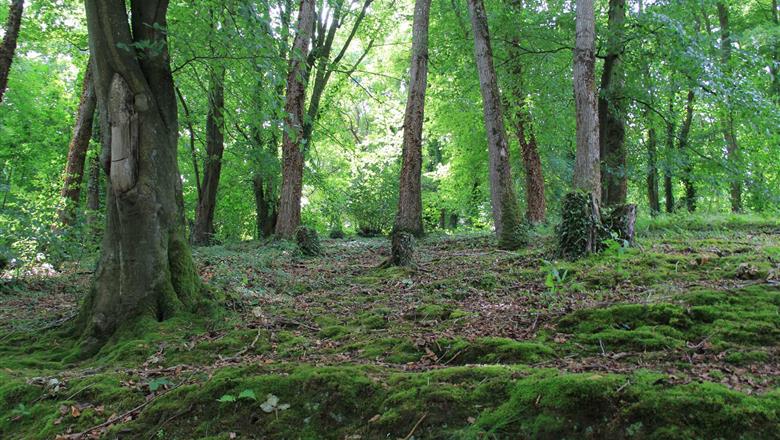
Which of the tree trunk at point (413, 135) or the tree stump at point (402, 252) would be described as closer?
the tree stump at point (402, 252)

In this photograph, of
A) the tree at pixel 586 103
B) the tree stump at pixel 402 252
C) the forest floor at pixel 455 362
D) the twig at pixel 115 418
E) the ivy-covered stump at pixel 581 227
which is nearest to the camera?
the forest floor at pixel 455 362

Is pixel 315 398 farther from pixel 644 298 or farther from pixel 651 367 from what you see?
pixel 644 298

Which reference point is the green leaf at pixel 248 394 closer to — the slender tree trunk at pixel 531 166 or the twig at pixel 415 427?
the twig at pixel 415 427

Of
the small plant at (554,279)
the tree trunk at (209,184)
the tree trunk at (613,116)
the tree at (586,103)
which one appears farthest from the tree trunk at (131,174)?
the tree trunk at (209,184)

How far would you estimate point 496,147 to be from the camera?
32.5 ft

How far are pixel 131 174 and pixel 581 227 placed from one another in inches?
224

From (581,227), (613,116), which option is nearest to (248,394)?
(581,227)

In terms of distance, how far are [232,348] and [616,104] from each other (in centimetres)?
1069

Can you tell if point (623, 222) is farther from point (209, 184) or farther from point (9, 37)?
point (209, 184)

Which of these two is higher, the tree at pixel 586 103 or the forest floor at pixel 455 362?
the tree at pixel 586 103

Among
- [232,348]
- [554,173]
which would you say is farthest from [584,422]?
[554,173]

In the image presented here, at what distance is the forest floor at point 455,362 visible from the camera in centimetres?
259

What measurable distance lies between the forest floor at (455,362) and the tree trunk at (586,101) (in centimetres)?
319

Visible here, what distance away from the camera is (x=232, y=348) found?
15.0 feet
